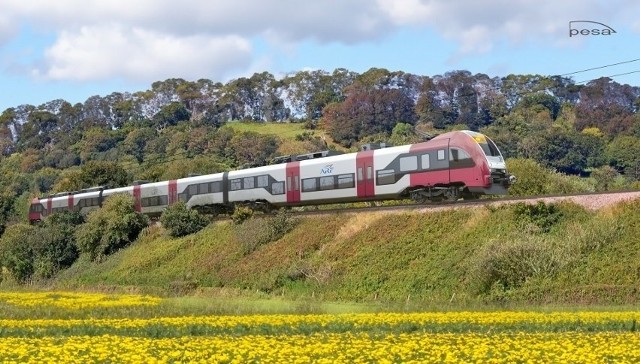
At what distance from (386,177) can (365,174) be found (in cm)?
161

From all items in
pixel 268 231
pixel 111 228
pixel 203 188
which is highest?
pixel 203 188

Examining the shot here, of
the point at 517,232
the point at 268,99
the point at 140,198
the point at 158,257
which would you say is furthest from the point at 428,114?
the point at 517,232

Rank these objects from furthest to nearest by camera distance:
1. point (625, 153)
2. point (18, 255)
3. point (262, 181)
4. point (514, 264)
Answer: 1. point (625, 153)
2. point (18, 255)
3. point (262, 181)
4. point (514, 264)

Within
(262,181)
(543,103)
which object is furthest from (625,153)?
(262,181)

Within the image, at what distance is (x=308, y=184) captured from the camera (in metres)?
47.7

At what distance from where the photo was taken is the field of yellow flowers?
50.1 ft

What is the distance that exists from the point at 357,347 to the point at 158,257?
130 feet

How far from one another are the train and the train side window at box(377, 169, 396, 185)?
2cm

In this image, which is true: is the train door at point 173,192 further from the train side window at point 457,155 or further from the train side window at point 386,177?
the train side window at point 457,155

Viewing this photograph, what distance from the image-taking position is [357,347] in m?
16.9

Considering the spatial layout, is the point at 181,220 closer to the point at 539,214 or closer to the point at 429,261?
the point at 429,261

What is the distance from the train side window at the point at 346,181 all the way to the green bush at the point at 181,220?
15402 mm

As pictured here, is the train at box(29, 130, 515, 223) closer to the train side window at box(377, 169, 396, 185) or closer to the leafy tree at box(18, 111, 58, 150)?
the train side window at box(377, 169, 396, 185)

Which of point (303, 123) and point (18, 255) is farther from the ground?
point (303, 123)
